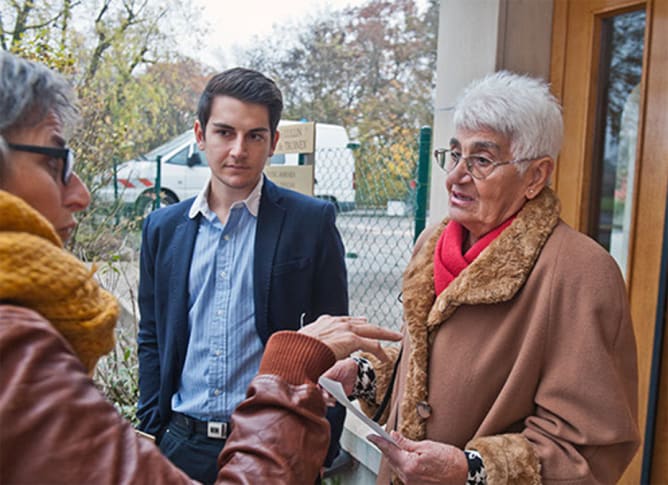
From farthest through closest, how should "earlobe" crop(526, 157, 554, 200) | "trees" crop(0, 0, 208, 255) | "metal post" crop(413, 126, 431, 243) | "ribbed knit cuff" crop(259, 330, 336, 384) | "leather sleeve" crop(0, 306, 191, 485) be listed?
1. "trees" crop(0, 0, 208, 255)
2. "metal post" crop(413, 126, 431, 243)
3. "earlobe" crop(526, 157, 554, 200)
4. "ribbed knit cuff" crop(259, 330, 336, 384)
5. "leather sleeve" crop(0, 306, 191, 485)

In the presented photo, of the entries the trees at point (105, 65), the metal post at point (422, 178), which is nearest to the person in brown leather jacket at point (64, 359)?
the metal post at point (422, 178)

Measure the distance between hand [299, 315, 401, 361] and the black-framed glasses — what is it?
0.58 metres

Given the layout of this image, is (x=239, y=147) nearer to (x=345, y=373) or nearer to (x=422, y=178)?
(x=345, y=373)

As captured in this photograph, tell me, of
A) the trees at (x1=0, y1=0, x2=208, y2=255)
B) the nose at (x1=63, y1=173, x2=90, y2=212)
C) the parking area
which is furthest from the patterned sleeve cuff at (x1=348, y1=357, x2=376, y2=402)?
the trees at (x1=0, y1=0, x2=208, y2=255)

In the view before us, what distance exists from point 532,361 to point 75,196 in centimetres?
115

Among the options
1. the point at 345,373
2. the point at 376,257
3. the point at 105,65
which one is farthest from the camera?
the point at 105,65

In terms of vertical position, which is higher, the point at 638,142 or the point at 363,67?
the point at 363,67

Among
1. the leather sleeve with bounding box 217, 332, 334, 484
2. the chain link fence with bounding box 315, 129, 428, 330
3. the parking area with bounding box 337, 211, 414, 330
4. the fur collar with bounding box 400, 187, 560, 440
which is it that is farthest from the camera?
the parking area with bounding box 337, 211, 414, 330

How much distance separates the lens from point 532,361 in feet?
4.88

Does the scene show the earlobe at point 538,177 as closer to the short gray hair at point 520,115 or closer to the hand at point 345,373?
the short gray hair at point 520,115

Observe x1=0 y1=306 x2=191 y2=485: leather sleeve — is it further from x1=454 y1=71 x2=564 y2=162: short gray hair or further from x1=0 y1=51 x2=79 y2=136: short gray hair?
x1=454 y1=71 x2=564 y2=162: short gray hair

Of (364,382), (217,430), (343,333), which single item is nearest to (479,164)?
(343,333)

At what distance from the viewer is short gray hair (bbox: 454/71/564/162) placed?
1627 millimetres

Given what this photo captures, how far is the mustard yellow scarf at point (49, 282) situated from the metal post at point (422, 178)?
2369 millimetres
